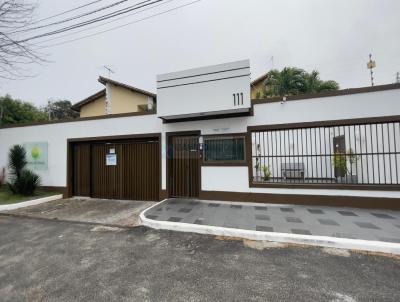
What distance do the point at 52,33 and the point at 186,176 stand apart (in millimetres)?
6636

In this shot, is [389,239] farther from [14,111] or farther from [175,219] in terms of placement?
[14,111]

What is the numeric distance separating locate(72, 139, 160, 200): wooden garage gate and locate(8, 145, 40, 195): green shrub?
1.46m

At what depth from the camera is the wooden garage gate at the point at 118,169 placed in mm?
7488

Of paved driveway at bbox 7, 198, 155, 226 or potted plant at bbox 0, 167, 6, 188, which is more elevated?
potted plant at bbox 0, 167, 6, 188

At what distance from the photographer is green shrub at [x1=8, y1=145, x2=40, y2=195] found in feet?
25.9

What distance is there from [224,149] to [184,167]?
1.59 m

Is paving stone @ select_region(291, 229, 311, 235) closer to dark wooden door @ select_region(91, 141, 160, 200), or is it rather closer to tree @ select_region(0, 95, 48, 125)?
dark wooden door @ select_region(91, 141, 160, 200)

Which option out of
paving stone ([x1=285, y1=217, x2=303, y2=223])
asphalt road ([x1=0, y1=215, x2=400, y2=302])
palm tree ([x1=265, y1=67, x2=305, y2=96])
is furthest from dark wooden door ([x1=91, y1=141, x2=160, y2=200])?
palm tree ([x1=265, y1=67, x2=305, y2=96])

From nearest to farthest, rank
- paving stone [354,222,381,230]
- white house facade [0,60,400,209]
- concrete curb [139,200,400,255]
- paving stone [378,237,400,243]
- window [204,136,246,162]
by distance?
concrete curb [139,200,400,255], paving stone [378,237,400,243], paving stone [354,222,381,230], white house facade [0,60,400,209], window [204,136,246,162]

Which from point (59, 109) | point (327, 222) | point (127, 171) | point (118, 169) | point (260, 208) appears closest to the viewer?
point (327, 222)

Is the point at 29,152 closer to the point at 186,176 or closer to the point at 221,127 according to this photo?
the point at 186,176

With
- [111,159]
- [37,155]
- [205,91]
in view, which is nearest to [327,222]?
[205,91]

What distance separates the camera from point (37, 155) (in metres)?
8.94

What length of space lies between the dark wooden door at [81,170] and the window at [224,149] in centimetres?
527
